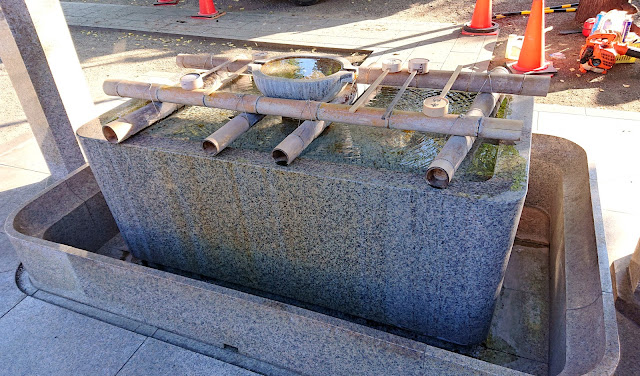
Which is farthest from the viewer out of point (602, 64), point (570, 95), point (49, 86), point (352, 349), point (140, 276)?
point (602, 64)

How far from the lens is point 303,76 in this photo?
3.47 m

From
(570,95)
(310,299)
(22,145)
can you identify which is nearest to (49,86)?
(22,145)

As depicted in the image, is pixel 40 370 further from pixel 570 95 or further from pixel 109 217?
pixel 570 95

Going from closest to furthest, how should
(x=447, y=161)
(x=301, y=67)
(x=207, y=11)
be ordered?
(x=447, y=161) → (x=301, y=67) → (x=207, y=11)

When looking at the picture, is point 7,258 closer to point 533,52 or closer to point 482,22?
point 533,52

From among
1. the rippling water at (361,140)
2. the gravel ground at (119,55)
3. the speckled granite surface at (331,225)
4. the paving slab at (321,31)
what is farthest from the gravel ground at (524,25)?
the speckled granite surface at (331,225)

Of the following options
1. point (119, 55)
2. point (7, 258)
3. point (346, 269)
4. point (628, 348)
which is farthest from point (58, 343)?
point (119, 55)

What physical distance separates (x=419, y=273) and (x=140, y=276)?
5.87 ft

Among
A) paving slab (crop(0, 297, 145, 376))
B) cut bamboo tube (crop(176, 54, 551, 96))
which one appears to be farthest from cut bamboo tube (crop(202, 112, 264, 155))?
paving slab (crop(0, 297, 145, 376))

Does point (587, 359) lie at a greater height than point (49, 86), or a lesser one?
lesser

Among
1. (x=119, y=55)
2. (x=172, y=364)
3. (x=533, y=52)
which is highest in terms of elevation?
(x=119, y=55)

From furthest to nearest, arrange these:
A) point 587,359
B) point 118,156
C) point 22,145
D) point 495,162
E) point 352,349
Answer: point 22,145
point 118,156
point 495,162
point 352,349
point 587,359

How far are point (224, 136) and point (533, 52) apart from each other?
18.7 feet

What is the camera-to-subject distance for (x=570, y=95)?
6449 millimetres
